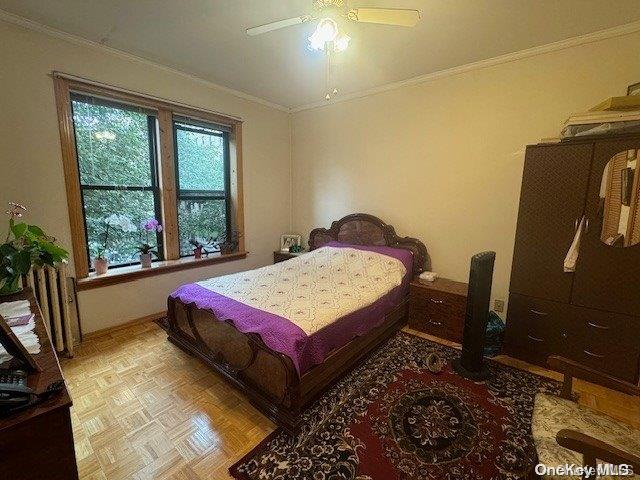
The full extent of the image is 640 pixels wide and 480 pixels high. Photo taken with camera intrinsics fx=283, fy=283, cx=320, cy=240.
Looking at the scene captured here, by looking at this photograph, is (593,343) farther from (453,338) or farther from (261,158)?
(261,158)

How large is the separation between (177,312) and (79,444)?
42.0 inches

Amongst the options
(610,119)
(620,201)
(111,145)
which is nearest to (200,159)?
(111,145)

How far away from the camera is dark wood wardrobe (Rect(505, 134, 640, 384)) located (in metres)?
1.92

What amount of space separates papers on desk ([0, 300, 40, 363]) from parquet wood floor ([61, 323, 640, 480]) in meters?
0.73

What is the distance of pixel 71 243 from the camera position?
99.9 inches

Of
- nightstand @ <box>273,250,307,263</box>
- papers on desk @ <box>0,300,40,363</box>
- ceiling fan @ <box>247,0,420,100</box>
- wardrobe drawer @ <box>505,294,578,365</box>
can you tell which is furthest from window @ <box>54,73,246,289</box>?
wardrobe drawer @ <box>505,294,578,365</box>

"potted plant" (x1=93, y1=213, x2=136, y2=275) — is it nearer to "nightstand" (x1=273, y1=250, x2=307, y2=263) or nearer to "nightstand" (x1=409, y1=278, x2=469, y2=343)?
"nightstand" (x1=273, y1=250, x2=307, y2=263)

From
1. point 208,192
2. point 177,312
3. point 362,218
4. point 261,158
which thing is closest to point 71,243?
point 177,312

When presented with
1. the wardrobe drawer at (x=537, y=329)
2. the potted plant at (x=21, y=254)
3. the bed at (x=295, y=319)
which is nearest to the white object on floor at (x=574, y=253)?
the wardrobe drawer at (x=537, y=329)

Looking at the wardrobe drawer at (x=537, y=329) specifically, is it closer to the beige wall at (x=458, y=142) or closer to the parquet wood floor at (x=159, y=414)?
the parquet wood floor at (x=159, y=414)

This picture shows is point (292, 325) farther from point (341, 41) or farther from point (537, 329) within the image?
point (537, 329)

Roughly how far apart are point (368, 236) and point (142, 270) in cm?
256

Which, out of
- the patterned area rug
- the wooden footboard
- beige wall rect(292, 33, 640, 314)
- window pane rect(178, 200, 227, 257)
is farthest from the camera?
window pane rect(178, 200, 227, 257)

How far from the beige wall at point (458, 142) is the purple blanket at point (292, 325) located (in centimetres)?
114
